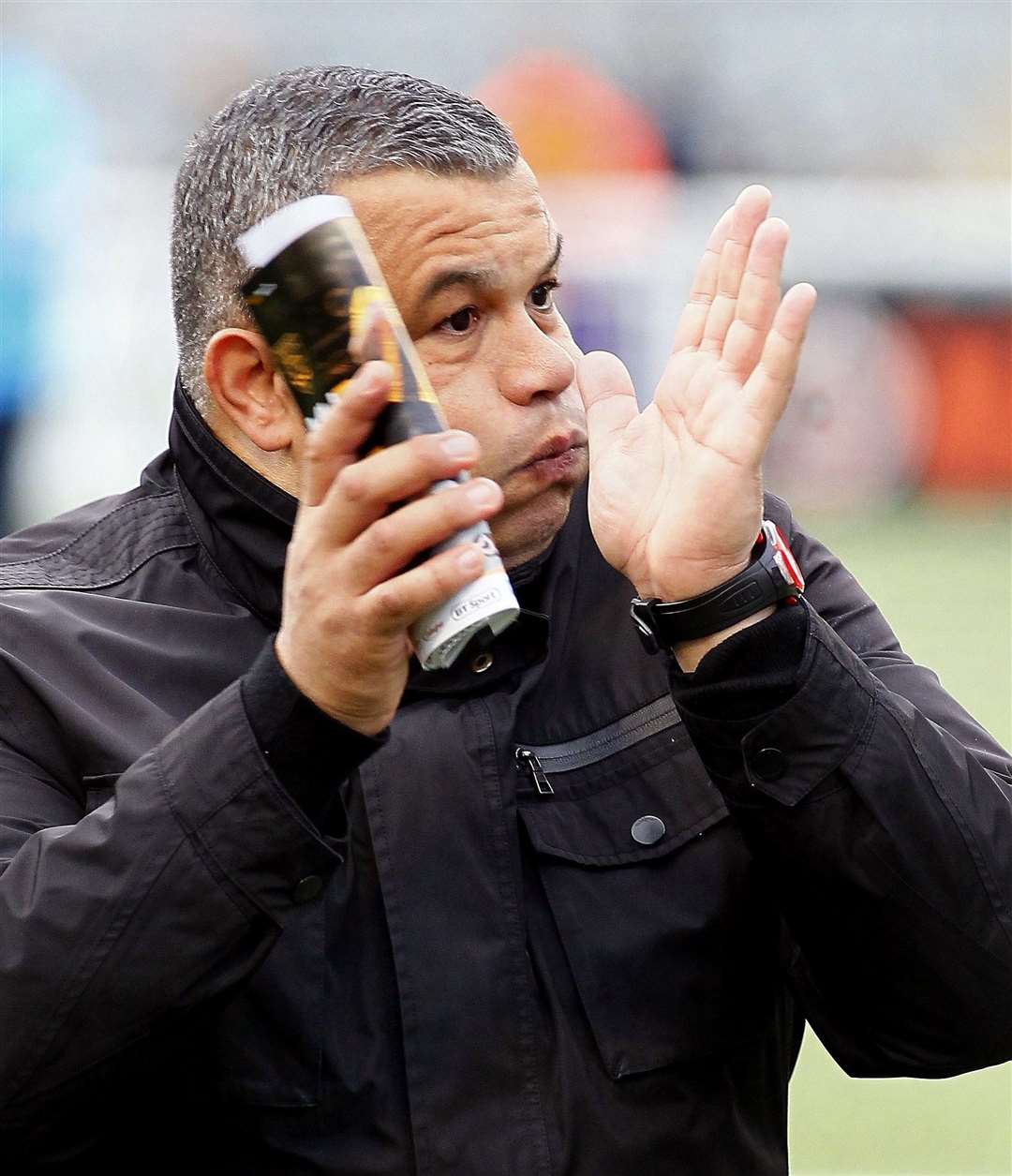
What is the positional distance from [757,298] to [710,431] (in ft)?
0.41

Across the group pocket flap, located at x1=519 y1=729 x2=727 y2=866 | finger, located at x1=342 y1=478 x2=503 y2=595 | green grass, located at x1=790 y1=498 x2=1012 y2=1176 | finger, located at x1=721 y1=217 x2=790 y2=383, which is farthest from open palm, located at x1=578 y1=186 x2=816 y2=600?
green grass, located at x1=790 y1=498 x2=1012 y2=1176

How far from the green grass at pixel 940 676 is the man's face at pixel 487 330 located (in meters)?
1.91

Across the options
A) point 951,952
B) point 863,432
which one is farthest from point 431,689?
point 863,432

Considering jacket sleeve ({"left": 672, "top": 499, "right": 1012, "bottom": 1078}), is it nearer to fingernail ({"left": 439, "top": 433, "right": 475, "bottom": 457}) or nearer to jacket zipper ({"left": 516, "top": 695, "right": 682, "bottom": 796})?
jacket zipper ({"left": 516, "top": 695, "right": 682, "bottom": 796})

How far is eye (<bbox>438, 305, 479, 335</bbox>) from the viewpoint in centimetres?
180

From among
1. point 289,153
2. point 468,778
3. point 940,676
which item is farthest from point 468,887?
point 940,676

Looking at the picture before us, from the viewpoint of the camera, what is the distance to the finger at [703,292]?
164cm

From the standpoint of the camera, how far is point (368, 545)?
4.21 ft

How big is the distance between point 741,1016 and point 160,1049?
572 millimetres

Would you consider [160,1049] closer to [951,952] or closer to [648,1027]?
[648,1027]

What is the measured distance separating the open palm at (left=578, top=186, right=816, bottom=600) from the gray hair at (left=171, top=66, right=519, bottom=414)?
1.05ft

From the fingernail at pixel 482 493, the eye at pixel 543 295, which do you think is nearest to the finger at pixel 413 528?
the fingernail at pixel 482 493

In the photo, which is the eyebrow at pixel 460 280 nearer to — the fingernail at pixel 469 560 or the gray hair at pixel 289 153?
the gray hair at pixel 289 153

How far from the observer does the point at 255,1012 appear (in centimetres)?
159
